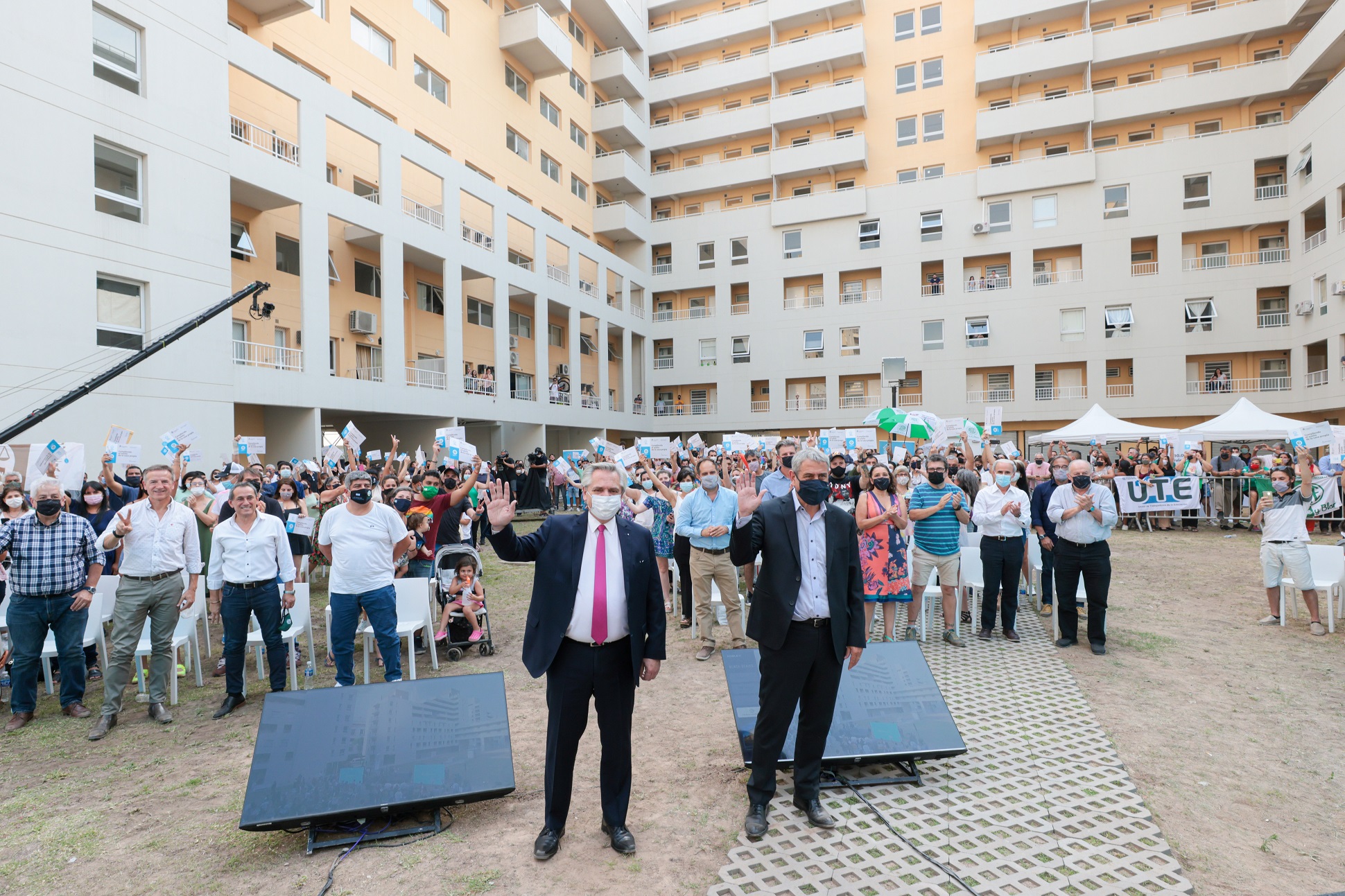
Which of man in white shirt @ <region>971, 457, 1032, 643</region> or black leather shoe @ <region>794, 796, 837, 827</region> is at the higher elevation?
man in white shirt @ <region>971, 457, 1032, 643</region>

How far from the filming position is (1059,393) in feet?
108

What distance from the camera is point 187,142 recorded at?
1625 cm

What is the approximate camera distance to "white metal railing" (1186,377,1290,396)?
2938 centimetres

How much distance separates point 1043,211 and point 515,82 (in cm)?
2457

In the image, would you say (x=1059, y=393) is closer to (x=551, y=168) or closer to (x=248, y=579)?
(x=551, y=168)

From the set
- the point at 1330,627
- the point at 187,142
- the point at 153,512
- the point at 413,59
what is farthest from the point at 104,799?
the point at 413,59

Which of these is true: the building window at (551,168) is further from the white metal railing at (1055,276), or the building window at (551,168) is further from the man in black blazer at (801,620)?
the man in black blazer at (801,620)

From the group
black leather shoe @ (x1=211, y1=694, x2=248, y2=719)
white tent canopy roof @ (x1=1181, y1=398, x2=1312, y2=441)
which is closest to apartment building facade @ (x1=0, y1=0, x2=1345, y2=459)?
white tent canopy roof @ (x1=1181, y1=398, x2=1312, y2=441)

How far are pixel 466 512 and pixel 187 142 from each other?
1371 cm

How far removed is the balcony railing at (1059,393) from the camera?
3225 centimetres

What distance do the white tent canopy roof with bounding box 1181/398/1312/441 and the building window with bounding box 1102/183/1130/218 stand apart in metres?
14.8

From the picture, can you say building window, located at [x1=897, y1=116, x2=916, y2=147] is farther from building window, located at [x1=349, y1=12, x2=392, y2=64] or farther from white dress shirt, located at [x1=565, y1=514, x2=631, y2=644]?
white dress shirt, located at [x1=565, y1=514, x2=631, y2=644]

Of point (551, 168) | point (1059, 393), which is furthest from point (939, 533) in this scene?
point (551, 168)

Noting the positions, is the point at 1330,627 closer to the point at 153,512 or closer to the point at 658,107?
the point at 153,512
